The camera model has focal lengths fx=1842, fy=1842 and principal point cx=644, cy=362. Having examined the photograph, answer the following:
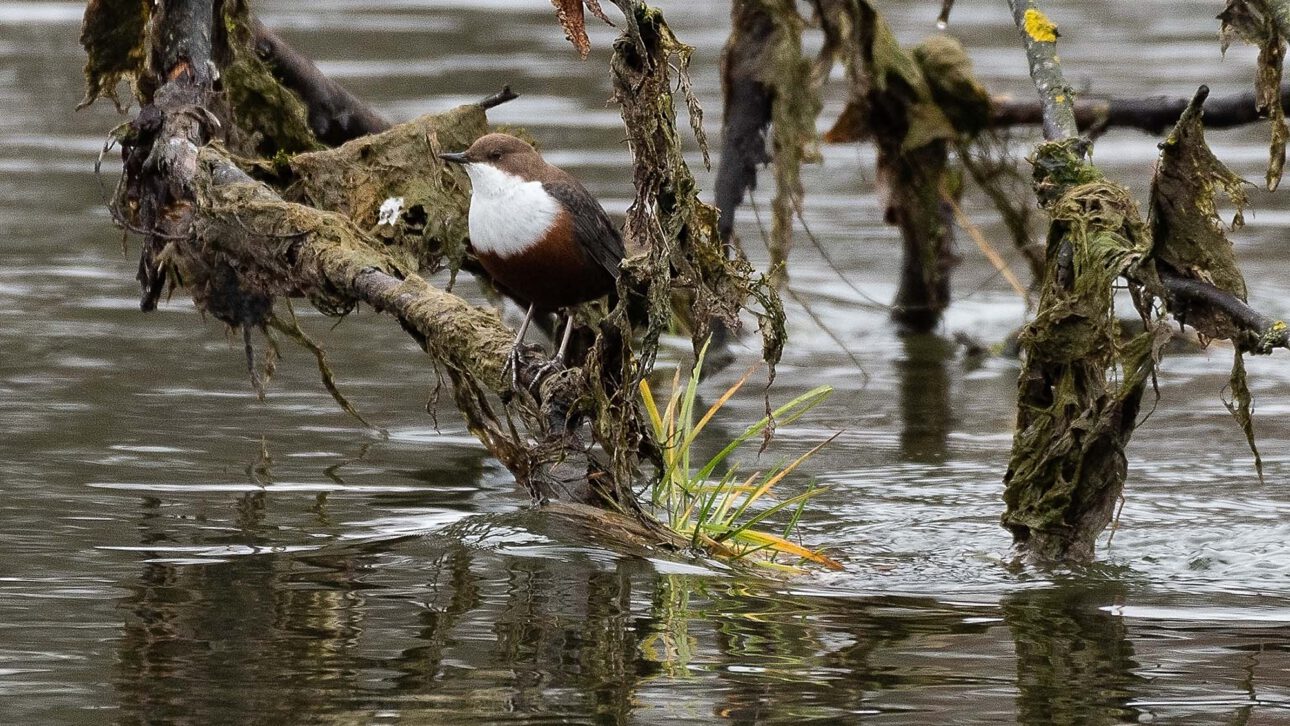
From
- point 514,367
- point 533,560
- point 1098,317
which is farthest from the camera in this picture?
point 533,560

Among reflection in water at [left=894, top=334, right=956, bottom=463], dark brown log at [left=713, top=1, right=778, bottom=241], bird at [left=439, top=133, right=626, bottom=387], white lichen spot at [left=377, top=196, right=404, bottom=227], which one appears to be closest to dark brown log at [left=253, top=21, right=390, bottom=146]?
white lichen spot at [left=377, top=196, right=404, bottom=227]

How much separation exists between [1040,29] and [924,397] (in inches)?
100

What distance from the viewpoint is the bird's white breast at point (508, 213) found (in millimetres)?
5535

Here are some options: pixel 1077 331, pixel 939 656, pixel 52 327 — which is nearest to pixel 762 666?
pixel 939 656

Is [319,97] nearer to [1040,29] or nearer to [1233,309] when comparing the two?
[1040,29]

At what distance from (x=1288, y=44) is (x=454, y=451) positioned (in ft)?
10.7

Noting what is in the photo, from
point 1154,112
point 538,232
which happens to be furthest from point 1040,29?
point 1154,112

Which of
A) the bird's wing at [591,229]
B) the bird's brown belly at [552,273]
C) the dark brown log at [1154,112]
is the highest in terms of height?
the dark brown log at [1154,112]

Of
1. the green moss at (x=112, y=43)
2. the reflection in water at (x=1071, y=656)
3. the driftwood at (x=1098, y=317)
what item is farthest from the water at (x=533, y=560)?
the green moss at (x=112, y=43)

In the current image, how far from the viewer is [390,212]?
619 cm

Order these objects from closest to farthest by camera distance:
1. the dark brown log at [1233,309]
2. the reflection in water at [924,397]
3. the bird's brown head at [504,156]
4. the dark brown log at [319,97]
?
1. the dark brown log at [1233,309]
2. the bird's brown head at [504,156]
3. the reflection in water at [924,397]
4. the dark brown log at [319,97]

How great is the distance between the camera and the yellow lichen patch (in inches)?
226

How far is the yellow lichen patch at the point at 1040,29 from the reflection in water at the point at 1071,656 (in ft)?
5.68

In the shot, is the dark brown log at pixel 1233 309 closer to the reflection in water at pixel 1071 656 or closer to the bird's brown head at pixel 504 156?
the reflection in water at pixel 1071 656
